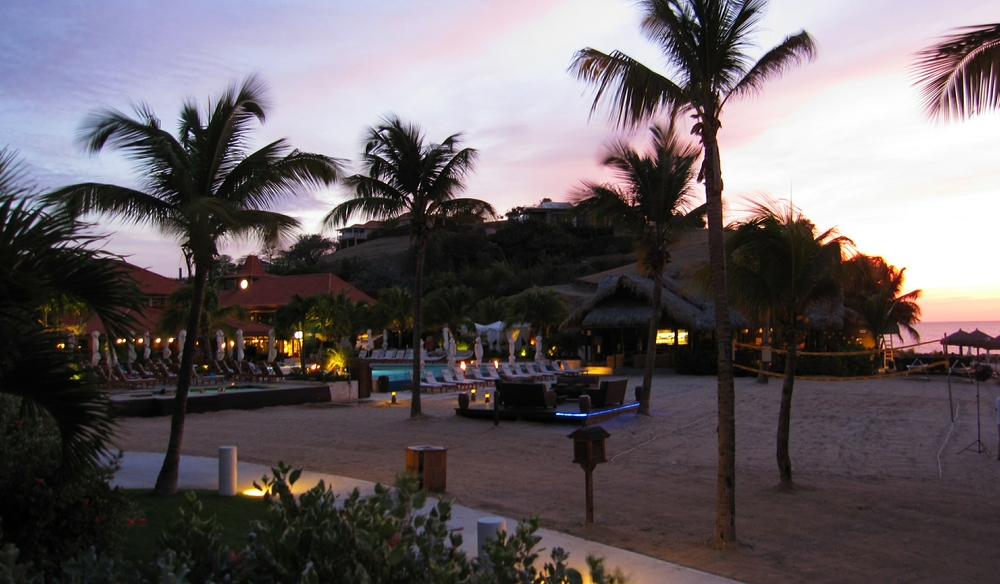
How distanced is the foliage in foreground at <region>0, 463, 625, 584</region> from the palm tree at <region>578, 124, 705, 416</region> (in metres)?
14.7

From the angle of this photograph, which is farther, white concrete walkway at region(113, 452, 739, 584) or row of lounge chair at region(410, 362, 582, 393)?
row of lounge chair at region(410, 362, 582, 393)

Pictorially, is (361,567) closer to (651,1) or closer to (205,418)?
(651,1)

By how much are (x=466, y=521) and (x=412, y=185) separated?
1087cm

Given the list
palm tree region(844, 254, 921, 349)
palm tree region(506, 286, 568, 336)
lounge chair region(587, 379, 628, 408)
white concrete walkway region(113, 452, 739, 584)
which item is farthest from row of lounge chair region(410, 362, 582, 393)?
white concrete walkway region(113, 452, 739, 584)

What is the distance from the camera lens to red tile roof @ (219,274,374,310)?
167 feet

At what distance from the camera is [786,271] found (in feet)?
34.0

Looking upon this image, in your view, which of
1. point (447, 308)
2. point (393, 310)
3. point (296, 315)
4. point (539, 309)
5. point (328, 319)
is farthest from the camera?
point (393, 310)

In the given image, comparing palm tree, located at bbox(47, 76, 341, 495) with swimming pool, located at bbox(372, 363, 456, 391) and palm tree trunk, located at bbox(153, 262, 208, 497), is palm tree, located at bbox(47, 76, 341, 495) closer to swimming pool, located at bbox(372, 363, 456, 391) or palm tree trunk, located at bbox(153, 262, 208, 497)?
palm tree trunk, located at bbox(153, 262, 208, 497)

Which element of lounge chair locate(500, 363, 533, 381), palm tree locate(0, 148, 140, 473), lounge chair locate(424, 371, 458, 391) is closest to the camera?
palm tree locate(0, 148, 140, 473)

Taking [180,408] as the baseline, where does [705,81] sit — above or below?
above

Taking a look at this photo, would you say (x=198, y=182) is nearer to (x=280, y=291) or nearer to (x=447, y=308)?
(x=447, y=308)

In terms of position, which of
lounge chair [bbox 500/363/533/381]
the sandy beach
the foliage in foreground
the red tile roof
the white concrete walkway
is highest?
the red tile roof

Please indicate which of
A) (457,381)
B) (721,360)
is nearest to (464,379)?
(457,381)

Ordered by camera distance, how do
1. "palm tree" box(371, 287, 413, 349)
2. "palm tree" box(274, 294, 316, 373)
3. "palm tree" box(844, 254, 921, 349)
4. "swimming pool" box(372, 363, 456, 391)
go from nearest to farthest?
"swimming pool" box(372, 363, 456, 391) → "palm tree" box(274, 294, 316, 373) → "palm tree" box(844, 254, 921, 349) → "palm tree" box(371, 287, 413, 349)
